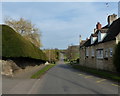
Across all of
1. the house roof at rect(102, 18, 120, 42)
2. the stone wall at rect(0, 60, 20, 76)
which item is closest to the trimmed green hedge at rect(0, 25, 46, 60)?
the stone wall at rect(0, 60, 20, 76)

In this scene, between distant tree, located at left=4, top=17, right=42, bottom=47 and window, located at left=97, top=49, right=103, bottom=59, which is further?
distant tree, located at left=4, top=17, right=42, bottom=47

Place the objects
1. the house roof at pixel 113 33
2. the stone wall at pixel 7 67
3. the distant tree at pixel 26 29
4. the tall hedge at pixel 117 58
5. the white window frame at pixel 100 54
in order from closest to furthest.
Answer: the stone wall at pixel 7 67, the tall hedge at pixel 117 58, the house roof at pixel 113 33, the white window frame at pixel 100 54, the distant tree at pixel 26 29

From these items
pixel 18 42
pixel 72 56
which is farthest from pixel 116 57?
pixel 72 56

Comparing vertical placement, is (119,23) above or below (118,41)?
above

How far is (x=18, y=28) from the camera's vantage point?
2210 inches

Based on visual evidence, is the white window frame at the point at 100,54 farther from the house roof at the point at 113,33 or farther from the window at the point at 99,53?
the house roof at the point at 113,33

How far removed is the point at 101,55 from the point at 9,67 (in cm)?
1779

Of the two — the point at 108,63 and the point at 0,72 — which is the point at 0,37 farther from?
the point at 108,63

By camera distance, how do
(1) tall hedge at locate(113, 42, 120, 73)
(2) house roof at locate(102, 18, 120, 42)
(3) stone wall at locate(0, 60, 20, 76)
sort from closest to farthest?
1. (3) stone wall at locate(0, 60, 20, 76)
2. (1) tall hedge at locate(113, 42, 120, 73)
3. (2) house roof at locate(102, 18, 120, 42)

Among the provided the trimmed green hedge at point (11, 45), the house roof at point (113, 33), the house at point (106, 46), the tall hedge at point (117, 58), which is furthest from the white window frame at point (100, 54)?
the trimmed green hedge at point (11, 45)

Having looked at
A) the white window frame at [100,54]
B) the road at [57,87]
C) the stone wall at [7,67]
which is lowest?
the road at [57,87]

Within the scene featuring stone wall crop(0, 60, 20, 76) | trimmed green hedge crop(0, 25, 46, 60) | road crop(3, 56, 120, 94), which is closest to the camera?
road crop(3, 56, 120, 94)

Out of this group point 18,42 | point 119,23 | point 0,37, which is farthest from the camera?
point 119,23

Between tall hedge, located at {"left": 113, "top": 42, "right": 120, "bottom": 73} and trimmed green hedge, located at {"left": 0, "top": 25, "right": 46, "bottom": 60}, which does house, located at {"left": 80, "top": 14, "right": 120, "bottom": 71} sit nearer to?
tall hedge, located at {"left": 113, "top": 42, "right": 120, "bottom": 73}
